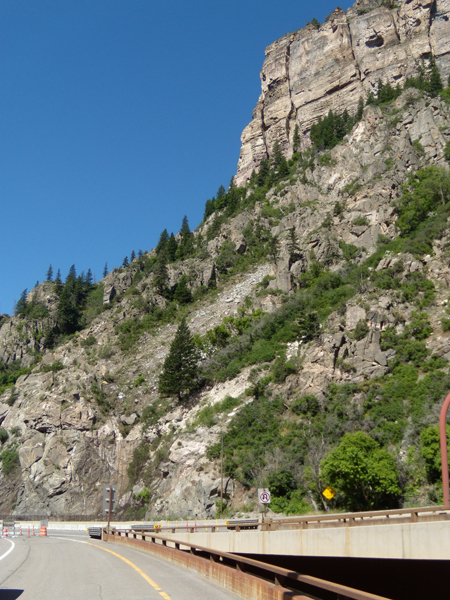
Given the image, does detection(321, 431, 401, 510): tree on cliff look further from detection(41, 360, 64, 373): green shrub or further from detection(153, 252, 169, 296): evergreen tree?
detection(153, 252, 169, 296): evergreen tree

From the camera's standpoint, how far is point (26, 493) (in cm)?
6444

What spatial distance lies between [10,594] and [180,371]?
52.3 meters

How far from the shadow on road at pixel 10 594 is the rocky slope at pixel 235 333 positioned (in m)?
35.1

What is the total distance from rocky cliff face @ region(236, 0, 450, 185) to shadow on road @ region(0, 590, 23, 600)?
11170cm

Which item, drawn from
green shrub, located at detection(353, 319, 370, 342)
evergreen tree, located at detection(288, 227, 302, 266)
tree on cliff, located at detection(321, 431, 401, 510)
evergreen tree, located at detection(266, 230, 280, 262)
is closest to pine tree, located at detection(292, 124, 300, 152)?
evergreen tree, located at detection(266, 230, 280, 262)

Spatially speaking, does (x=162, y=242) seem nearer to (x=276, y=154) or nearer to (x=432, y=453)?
(x=276, y=154)

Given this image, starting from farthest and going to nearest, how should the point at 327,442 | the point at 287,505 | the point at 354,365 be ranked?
the point at 354,365
the point at 327,442
the point at 287,505

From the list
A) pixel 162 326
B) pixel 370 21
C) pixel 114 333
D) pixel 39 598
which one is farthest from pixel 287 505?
pixel 370 21

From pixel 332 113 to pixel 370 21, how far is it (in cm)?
2535

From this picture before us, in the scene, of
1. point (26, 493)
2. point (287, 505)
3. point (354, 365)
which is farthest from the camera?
point (26, 493)

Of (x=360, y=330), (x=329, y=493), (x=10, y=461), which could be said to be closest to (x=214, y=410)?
(x=360, y=330)

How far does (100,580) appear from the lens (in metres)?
13.3

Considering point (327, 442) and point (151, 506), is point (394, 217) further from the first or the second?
point (151, 506)

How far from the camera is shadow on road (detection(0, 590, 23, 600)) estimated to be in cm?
1062
